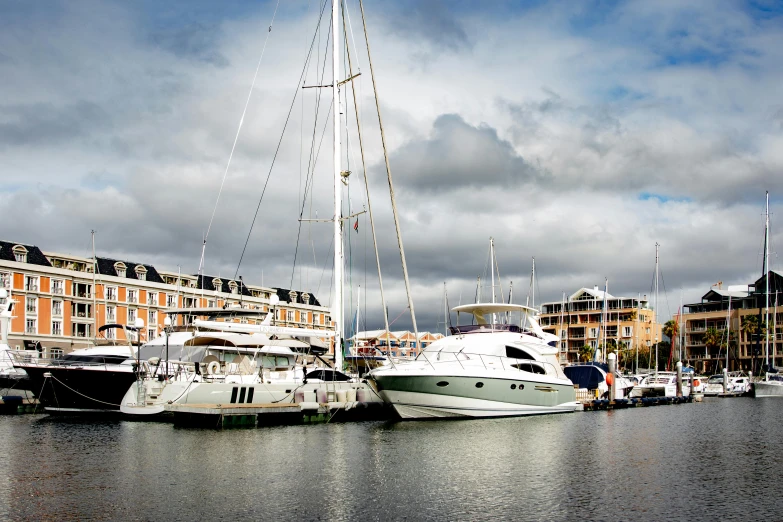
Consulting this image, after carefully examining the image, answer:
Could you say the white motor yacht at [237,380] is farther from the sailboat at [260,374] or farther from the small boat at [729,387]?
the small boat at [729,387]

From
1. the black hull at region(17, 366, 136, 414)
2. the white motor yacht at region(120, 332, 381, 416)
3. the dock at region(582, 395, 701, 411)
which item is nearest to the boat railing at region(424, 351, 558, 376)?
the white motor yacht at region(120, 332, 381, 416)

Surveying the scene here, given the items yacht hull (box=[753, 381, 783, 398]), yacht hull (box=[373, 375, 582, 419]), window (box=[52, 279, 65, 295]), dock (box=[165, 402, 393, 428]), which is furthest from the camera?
window (box=[52, 279, 65, 295])

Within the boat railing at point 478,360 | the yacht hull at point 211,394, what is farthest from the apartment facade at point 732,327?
the yacht hull at point 211,394

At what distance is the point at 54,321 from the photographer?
299 feet

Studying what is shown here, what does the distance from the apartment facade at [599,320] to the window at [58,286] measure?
83832 mm

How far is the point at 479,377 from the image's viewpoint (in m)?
36.4

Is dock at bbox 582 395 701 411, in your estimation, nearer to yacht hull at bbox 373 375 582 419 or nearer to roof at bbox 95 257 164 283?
yacht hull at bbox 373 375 582 419

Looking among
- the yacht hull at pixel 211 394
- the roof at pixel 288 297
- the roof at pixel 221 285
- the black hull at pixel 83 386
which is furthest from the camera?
the roof at pixel 288 297

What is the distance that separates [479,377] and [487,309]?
308 inches

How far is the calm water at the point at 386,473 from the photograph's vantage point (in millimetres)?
16516

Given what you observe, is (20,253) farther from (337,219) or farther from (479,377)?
(479,377)

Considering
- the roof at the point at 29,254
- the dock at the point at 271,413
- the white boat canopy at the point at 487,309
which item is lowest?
the dock at the point at 271,413

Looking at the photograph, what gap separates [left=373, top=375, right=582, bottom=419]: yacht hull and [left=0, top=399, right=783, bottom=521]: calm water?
208cm

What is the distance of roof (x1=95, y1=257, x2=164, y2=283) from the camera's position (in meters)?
101
